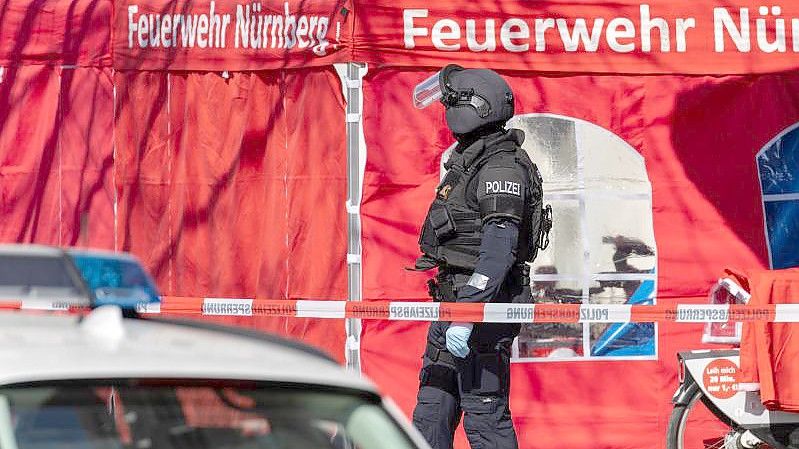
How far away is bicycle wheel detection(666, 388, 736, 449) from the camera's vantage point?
7.80 m

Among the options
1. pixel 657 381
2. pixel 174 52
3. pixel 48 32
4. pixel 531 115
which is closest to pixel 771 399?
pixel 657 381

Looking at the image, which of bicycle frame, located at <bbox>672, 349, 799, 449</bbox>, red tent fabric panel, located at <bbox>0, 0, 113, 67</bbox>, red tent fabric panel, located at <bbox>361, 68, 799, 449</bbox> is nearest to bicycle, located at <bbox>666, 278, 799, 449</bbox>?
bicycle frame, located at <bbox>672, 349, 799, 449</bbox>

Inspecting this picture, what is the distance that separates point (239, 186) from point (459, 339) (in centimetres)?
337

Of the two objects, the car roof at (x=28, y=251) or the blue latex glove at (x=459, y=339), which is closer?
the car roof at (x=28, y=251)

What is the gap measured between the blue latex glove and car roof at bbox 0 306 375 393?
2935 millimetres

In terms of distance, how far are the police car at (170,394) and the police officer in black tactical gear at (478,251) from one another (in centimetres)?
314

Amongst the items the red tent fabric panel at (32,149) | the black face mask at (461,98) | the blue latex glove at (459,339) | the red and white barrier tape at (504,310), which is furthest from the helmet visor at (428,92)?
the red tent fabric panel at (32,149)

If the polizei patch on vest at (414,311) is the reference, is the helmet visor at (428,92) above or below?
above

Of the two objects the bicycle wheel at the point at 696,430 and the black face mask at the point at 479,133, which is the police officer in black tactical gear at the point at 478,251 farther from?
the bicycle wheel at the point at 696,430

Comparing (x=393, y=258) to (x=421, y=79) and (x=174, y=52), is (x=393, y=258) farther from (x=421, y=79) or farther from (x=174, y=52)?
(x=174, y=52)

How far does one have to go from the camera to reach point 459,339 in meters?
6.00

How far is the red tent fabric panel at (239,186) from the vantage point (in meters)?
8.84

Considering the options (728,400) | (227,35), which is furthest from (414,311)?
(227,35)

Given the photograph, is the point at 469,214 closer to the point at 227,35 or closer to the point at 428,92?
the point at 428,92
